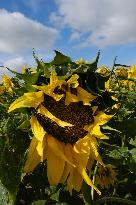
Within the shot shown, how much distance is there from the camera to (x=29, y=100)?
2311mm

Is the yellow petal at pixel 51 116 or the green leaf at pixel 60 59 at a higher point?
the green leaf at pixel 60 59

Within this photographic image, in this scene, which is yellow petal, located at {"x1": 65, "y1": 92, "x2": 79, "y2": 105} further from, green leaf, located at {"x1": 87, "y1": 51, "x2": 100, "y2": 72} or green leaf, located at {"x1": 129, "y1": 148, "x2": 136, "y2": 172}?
green leaf, located at {"x1": 129, "y1": 148, "x2": 136, "y2": 172}

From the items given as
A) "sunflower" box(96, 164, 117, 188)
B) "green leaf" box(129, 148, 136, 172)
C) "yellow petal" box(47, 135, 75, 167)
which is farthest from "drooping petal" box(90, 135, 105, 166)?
"sunflower" box(96, 164, 117, 188)

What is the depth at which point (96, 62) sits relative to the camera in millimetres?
2344

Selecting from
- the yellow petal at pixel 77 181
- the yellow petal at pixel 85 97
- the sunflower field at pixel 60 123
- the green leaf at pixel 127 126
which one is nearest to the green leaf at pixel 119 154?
the sunflower field at pixel 60 123

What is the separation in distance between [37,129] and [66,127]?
206mm

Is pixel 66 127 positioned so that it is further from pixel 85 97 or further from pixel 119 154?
pixel 119 154

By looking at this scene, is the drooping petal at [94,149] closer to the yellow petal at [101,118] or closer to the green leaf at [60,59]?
the yellow petal at [101,118]

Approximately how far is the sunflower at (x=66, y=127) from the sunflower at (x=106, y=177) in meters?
2.16

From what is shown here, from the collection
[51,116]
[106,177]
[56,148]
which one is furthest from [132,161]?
[106,177]

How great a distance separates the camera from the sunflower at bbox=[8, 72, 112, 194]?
235 cm

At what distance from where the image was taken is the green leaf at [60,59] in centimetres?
227

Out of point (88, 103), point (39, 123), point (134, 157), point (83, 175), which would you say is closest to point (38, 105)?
point (39, 123)

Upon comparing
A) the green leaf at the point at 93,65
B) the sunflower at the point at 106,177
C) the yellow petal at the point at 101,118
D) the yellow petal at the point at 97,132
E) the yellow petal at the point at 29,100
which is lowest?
the sunflower at the point at 106,177
